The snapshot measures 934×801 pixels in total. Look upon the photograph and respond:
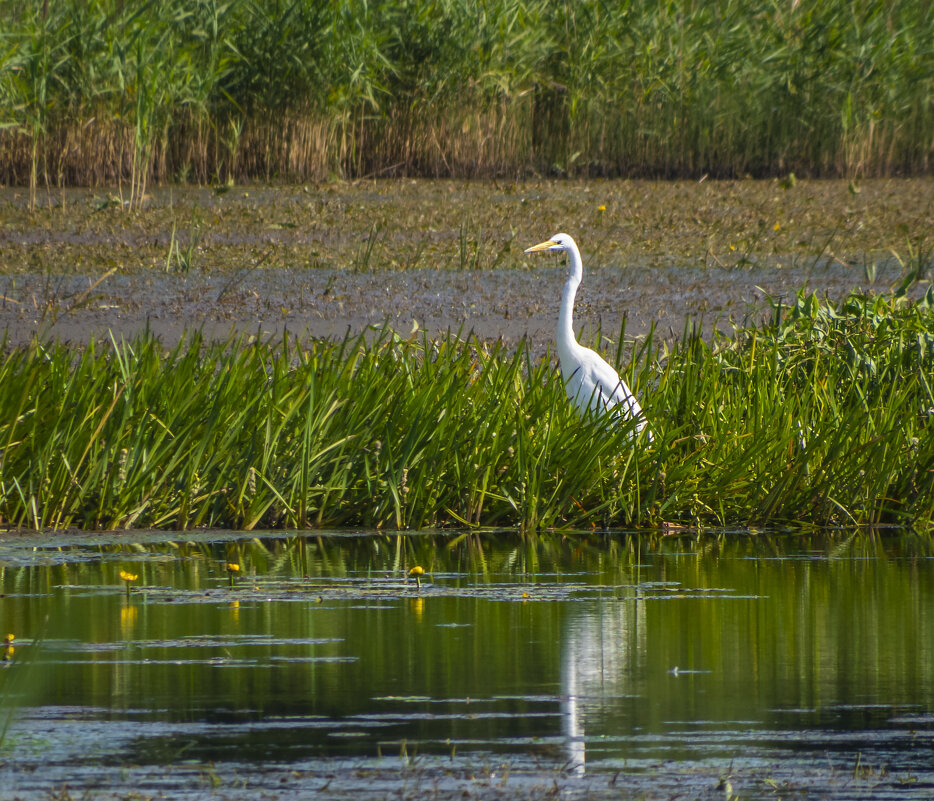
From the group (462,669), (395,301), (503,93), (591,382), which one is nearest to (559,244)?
(591,382)

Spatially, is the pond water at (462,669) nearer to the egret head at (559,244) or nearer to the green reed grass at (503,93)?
the egret head at (559,244)

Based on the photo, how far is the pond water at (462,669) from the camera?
12.2ft

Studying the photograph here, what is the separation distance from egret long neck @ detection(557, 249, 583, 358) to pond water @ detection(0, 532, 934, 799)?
1.68 m

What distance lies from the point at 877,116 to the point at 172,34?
8.23 m

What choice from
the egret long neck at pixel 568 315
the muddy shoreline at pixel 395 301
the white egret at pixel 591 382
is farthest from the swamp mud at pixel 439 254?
the white egret at pixel 591 382

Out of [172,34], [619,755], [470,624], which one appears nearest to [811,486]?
[470,624]

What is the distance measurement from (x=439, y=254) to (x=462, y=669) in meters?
10.4

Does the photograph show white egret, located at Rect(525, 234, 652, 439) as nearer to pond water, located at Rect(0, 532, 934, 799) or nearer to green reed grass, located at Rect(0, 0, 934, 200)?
pond water, located at Rect(0, 532, 934, 799)

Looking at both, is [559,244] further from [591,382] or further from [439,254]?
[439,254]

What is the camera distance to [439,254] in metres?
15.0

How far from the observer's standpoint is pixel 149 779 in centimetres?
365

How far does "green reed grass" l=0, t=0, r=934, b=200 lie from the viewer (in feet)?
62.6

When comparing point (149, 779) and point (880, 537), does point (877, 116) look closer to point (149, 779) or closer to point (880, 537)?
point (880, 537)

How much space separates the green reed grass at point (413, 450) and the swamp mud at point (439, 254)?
2.24 meters
